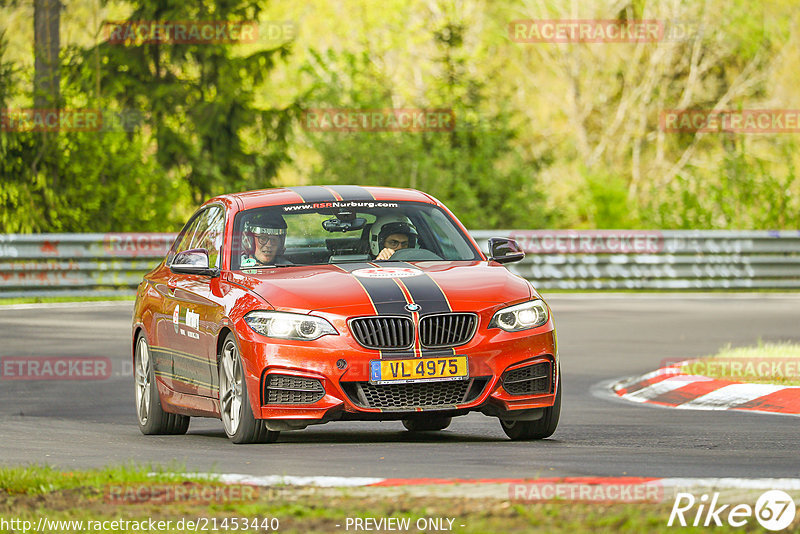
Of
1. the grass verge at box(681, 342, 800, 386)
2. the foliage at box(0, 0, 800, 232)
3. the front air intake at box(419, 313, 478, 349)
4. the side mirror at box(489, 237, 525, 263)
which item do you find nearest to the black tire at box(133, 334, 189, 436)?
the side mirror at box(489, 237, 525, 263)

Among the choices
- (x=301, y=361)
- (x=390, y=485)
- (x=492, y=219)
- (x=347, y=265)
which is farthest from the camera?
(x=492, y=219)

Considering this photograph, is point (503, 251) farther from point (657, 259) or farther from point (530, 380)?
point (657, 259)

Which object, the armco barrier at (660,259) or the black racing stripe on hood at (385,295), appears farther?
the armco barrier at (660,259)

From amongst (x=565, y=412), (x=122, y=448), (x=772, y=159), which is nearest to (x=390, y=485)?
(x=122, y=448)

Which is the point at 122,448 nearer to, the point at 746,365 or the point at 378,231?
the point at 378,231

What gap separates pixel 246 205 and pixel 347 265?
3.48ft

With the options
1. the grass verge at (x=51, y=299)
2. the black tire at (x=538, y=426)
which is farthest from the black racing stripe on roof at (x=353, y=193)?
the grass verge at (x=51, y=299)

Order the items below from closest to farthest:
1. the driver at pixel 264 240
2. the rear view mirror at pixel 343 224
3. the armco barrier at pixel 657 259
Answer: the driver at pixel 264 240, the rear view mirror at pixel 343 224, the armco barrier at pixel 657 259

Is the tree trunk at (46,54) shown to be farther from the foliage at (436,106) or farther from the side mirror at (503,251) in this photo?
the side mirror at (503,251)

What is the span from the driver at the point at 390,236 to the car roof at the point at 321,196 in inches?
9.3

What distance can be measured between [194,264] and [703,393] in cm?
488

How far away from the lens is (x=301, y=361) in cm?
949

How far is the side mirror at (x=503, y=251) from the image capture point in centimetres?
1094

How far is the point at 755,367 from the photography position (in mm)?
14031
